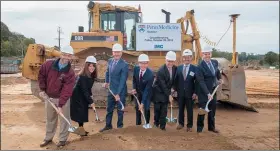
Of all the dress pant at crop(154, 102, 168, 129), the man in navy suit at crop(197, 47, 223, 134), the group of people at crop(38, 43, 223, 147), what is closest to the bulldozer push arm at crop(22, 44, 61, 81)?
the group of people at crop(38, 43, 223, 147)

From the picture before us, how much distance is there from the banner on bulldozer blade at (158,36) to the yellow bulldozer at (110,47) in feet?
0.86

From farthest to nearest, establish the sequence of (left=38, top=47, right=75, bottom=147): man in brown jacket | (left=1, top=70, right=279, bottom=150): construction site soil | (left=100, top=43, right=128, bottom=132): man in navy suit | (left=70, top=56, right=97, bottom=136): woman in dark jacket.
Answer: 1. (left=100, top=43, right=128, bottom=132): man in navy suit
2. (left=70, top=56, right=97, bottom=136): woman in dark jacket
3. (left=38, top=47, right=75, bottom=147): man in brown jacket
4. (left=1, top=70, right=279, bottom=150): construction site soil

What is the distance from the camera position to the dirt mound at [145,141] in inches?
218

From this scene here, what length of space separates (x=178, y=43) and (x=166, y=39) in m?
0.42

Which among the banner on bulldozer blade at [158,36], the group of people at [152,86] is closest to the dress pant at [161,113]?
the group of people at [152,86]

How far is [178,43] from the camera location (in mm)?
11555

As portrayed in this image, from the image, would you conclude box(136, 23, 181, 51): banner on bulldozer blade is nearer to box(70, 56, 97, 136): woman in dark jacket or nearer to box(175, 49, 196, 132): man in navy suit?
box(175, 49, 196, 132): man in navy suit

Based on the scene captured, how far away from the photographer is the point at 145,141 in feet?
18.8

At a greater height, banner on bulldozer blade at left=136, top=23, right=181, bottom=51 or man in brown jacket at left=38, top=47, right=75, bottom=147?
banner on bulldozer blade at left=136, top=23, right=181, bottom=51

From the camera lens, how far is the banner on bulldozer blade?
444 inches

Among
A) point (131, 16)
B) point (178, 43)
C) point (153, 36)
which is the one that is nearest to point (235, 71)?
point (178, 43)

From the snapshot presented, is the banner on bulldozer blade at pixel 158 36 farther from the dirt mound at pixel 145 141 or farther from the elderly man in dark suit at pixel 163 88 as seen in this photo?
the dirt mound at pixel 145 141

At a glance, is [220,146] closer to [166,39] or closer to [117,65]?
[117,65]

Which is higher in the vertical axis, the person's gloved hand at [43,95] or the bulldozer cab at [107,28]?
the bulldozer cab at [107,28]
